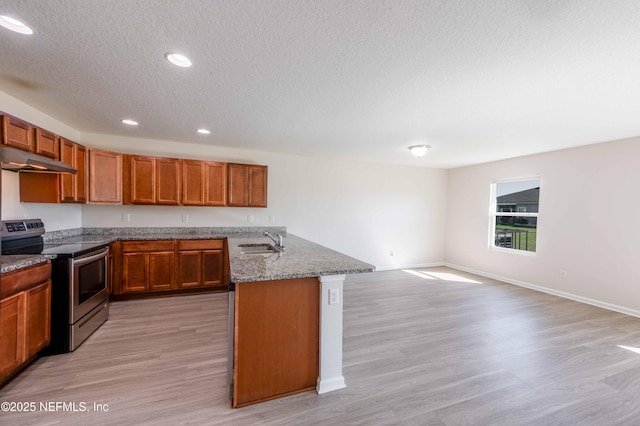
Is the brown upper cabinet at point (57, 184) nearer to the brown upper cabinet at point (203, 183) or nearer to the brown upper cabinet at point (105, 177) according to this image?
the brown upper cabinet at point (105, 177)

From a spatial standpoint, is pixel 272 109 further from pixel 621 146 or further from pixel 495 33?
pixel 621 146

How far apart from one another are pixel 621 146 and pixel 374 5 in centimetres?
466

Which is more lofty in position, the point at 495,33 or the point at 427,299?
the point at 495,33

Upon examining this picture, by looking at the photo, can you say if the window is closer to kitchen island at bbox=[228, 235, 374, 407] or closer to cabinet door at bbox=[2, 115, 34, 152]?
kitchen island at bbox=[228, 235, 374, 407]

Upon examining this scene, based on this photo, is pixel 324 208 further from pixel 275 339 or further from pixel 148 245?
pixel 275 339

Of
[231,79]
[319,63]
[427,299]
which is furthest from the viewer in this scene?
[427,299]

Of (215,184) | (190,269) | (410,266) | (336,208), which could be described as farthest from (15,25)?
(410,266)

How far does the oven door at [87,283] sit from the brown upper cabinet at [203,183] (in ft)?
4.46

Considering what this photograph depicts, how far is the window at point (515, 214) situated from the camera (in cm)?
487

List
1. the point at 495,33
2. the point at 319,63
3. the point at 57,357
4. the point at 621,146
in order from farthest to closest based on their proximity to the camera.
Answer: the point at 621,146 → the point at 57,357 → the point at 319,63 → the point at 495,33

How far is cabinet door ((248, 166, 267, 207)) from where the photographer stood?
14.7 ft

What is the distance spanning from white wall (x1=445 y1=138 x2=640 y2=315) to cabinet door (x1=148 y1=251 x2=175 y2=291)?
6040 millimetres

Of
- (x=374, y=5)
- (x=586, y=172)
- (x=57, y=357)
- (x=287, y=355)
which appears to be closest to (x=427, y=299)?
(x=287, y=355)

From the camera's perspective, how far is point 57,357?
2.37 metres
